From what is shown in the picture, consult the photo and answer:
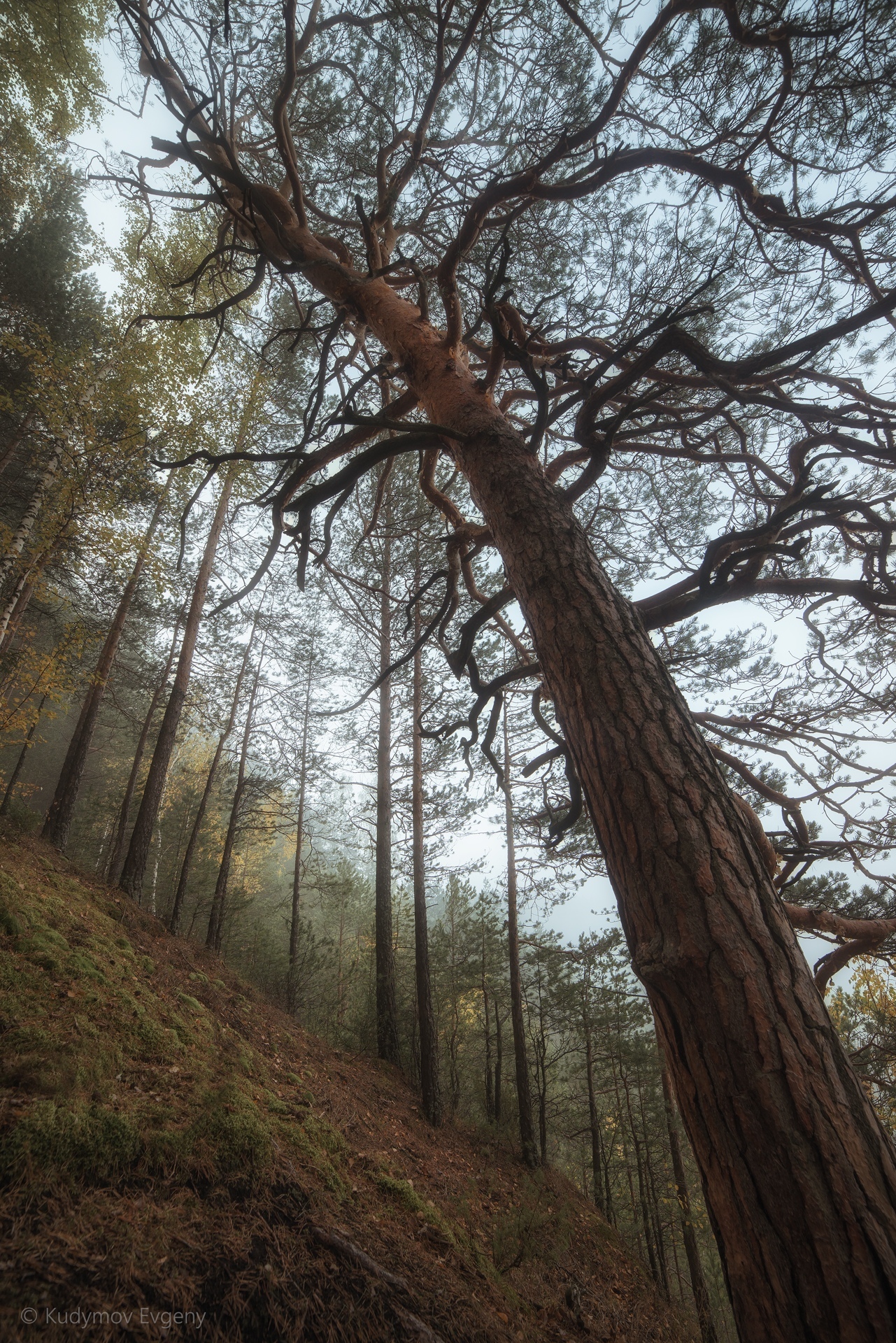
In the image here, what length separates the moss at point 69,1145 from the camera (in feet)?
6.04

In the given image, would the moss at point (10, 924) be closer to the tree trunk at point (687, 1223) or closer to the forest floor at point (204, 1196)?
the forest floor at point (204, 1196)

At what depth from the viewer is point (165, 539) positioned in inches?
403

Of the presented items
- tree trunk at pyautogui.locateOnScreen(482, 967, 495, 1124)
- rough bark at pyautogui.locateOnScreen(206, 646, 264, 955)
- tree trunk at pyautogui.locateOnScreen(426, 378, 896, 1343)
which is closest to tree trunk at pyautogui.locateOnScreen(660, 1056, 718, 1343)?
tree trunk at pyautogui.locateOnScreen(482, 967, 495, 1124)

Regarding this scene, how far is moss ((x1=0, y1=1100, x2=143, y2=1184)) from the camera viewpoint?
1.84 meters

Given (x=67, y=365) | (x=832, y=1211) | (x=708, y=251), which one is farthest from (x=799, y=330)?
(x=67, y=365)

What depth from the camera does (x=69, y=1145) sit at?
6.62 feet

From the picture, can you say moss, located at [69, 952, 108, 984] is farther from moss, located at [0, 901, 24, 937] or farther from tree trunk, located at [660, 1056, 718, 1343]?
tree trunk, located at [660, 1056, 718, 1343]

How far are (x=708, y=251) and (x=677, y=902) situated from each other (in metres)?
4.89

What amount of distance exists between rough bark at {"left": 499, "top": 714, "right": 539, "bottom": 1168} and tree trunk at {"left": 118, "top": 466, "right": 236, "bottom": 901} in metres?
5.14

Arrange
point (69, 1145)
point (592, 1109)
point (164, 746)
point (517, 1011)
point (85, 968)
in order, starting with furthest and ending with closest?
1. point (592, 1109)
2. point (517, 1011)
3. point (164, 746)
4. point (85, 968)
5. point (69, 1145)

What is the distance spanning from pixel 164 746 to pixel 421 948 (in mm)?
5271

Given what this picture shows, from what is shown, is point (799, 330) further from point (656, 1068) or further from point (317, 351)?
point (656, 1068)

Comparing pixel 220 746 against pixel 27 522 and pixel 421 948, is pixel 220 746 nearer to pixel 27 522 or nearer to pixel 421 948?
pixel 27 522

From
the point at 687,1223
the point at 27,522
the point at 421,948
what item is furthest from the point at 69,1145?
the point at 687,1223
